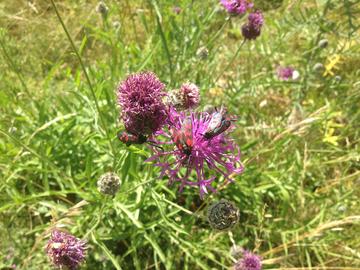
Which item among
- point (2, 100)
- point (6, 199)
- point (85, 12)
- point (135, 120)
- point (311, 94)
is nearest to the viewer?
point (135, 120)

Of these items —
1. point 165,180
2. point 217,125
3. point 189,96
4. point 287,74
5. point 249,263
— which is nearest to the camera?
point 217,125

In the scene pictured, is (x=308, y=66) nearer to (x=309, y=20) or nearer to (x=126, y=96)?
(x=309, y=20)

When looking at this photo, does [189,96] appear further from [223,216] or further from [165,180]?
[165,180]

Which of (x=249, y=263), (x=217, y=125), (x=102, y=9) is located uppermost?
(x=102, y=9)

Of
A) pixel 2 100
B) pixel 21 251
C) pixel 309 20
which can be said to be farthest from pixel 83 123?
pixel 309 20

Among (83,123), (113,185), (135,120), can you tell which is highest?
(135,120)

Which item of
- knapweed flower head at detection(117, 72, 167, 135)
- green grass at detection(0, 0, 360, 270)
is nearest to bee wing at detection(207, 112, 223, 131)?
knapweed flower head at detection(117, 72, 167, 135)

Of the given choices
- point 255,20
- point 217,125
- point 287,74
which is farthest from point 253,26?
point 217,125
